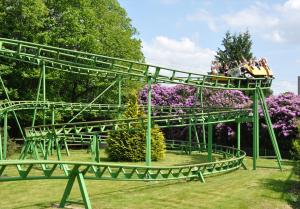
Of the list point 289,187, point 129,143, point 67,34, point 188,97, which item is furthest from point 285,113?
point 67,34

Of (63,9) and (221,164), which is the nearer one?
(221,164)

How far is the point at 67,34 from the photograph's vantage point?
31.2m

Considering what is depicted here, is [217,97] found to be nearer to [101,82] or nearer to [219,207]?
[101,82]

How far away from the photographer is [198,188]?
45.0 feet

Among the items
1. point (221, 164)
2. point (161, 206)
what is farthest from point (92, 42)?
point (161, 206)

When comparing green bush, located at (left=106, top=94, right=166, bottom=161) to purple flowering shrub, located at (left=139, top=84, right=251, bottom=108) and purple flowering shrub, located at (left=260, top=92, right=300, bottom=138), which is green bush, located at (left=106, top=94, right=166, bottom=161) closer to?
purple flowering shrub, located at (left=260, top=92, right=300, bottom=138)

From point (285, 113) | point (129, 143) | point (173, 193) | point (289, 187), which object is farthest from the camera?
point (285, 113)

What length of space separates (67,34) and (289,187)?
67.2 feet

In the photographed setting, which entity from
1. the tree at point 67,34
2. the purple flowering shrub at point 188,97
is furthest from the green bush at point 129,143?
the purple flowering shrub at point 188,97

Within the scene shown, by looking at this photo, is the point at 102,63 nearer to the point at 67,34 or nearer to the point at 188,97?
the point at 67,34

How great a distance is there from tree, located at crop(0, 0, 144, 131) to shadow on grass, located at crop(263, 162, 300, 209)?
18.2m

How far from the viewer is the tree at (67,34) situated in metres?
29.8

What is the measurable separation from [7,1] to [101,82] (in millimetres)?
8332

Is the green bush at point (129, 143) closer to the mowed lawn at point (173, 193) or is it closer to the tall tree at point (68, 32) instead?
the mowed lawn at point (173, 193)
